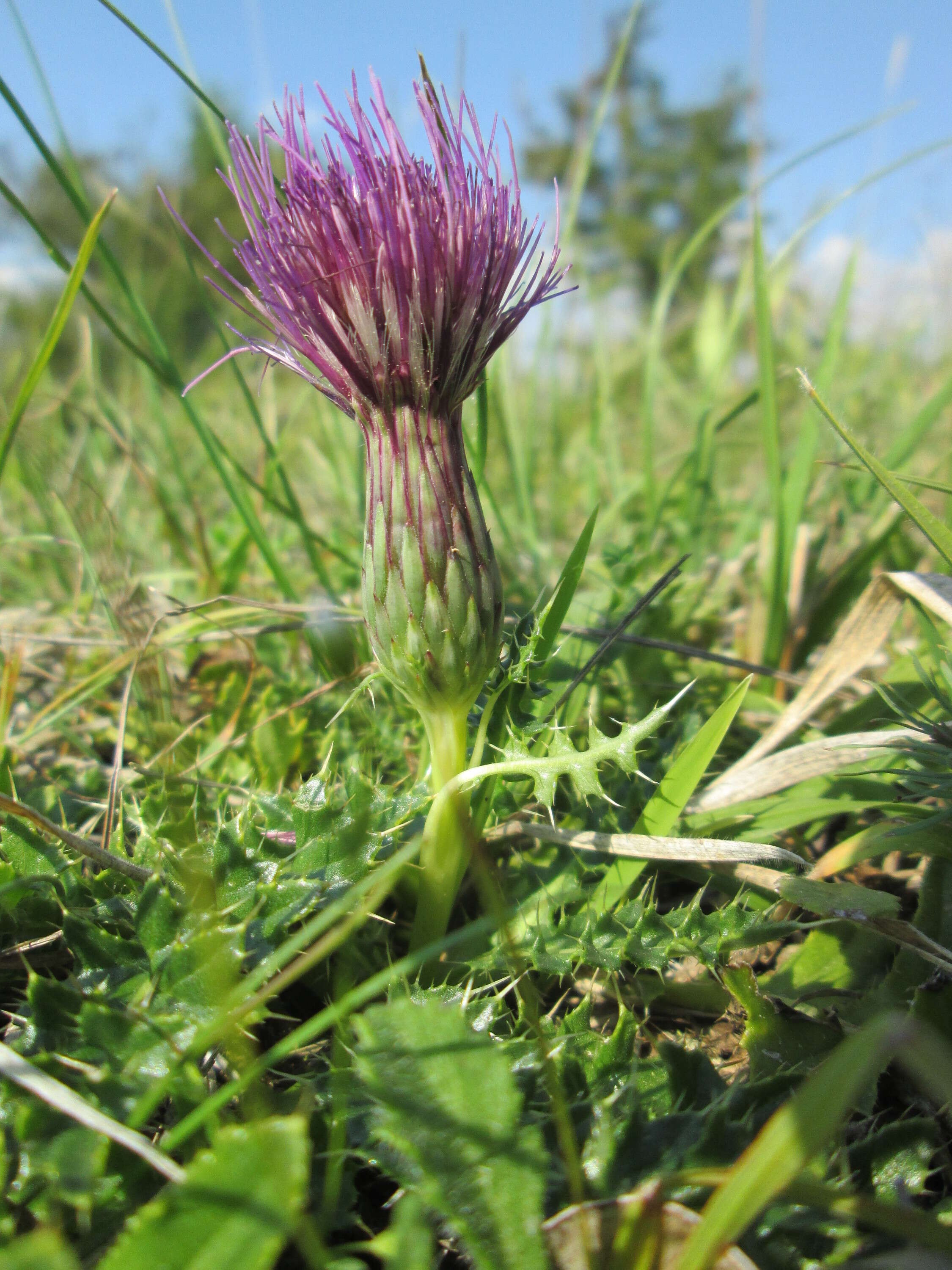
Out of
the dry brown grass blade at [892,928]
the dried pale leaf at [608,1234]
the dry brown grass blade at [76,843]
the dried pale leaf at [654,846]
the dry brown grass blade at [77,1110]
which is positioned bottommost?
the dried pale leaf at [608,1234]

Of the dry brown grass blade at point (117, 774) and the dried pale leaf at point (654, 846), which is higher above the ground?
the dry brown grass blade at point (117, 774)

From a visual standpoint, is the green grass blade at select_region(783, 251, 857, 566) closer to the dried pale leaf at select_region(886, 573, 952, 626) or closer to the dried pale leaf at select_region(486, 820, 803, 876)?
the dried pale leaf at select_region(886, 573, 952, 626)

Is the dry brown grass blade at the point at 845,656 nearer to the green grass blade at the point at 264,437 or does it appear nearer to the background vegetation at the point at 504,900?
the background vegetation at the point at 504,900

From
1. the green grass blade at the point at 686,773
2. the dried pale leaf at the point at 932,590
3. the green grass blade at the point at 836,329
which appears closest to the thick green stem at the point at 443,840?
the green grass blade at the point at 686,773

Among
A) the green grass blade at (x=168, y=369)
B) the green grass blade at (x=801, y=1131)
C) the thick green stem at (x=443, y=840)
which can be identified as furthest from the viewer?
the green grass blade at (x=168, y=369)

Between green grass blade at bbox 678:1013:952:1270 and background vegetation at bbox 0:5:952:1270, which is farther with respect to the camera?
background vegetation at bbox 0:5:952:1270

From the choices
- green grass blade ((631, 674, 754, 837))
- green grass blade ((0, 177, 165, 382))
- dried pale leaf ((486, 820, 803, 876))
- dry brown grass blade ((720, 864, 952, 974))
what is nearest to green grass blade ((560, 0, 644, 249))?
green grass blade ((0, 177, 165, 382))
